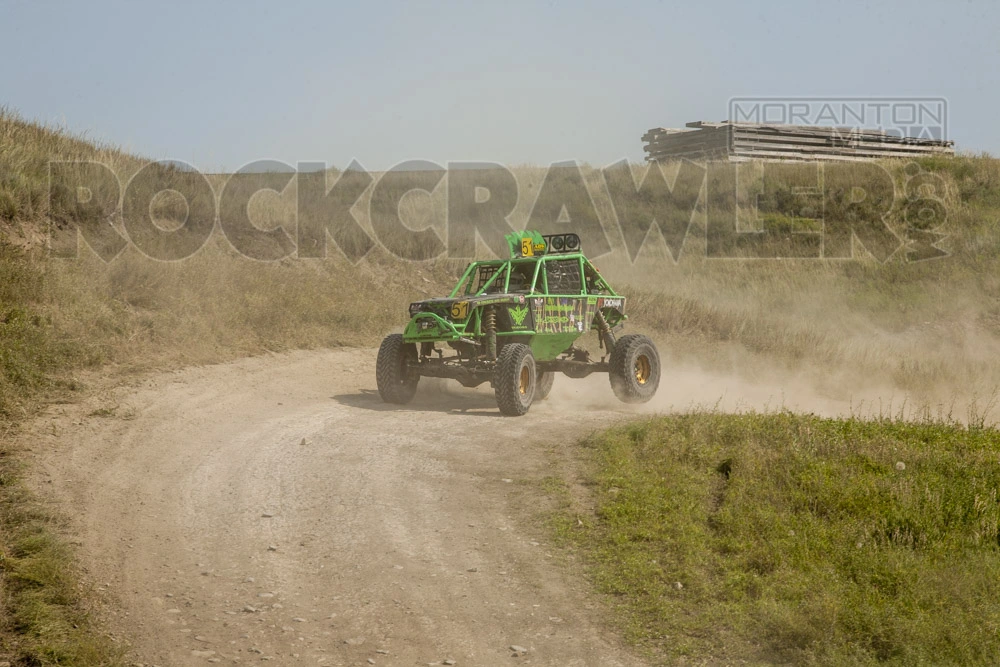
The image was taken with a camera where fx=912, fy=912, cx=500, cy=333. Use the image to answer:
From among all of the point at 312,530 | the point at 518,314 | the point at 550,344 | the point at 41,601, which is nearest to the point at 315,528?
the point at 312,530

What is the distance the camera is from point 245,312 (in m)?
16.1

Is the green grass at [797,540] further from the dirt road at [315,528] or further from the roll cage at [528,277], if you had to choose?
the roll cage at [528,277]

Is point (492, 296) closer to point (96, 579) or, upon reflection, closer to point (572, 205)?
point (96, 579)

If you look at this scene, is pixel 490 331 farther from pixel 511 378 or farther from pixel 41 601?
pixel 41 601

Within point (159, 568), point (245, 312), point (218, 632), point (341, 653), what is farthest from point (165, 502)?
point (245, 312)

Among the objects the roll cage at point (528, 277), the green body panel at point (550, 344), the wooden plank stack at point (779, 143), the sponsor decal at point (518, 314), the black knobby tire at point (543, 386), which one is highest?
the wooden plank stack at point (779, 143)

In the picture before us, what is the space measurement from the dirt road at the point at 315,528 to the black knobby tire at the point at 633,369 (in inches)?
52.4

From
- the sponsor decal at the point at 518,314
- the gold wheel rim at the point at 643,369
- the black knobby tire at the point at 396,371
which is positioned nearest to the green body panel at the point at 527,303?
the sponsor decal at the point at 518,314

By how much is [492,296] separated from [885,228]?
64.5 feet

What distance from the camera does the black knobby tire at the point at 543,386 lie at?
14461 millimetres

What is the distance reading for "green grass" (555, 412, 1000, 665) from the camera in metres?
5.71

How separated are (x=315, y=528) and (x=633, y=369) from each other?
720 centimetres

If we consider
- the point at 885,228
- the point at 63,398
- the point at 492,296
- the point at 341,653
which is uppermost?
the point at 885,228

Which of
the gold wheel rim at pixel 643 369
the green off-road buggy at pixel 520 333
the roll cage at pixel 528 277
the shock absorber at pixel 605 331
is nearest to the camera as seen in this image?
the green off-road buggy at pixel 520 333
